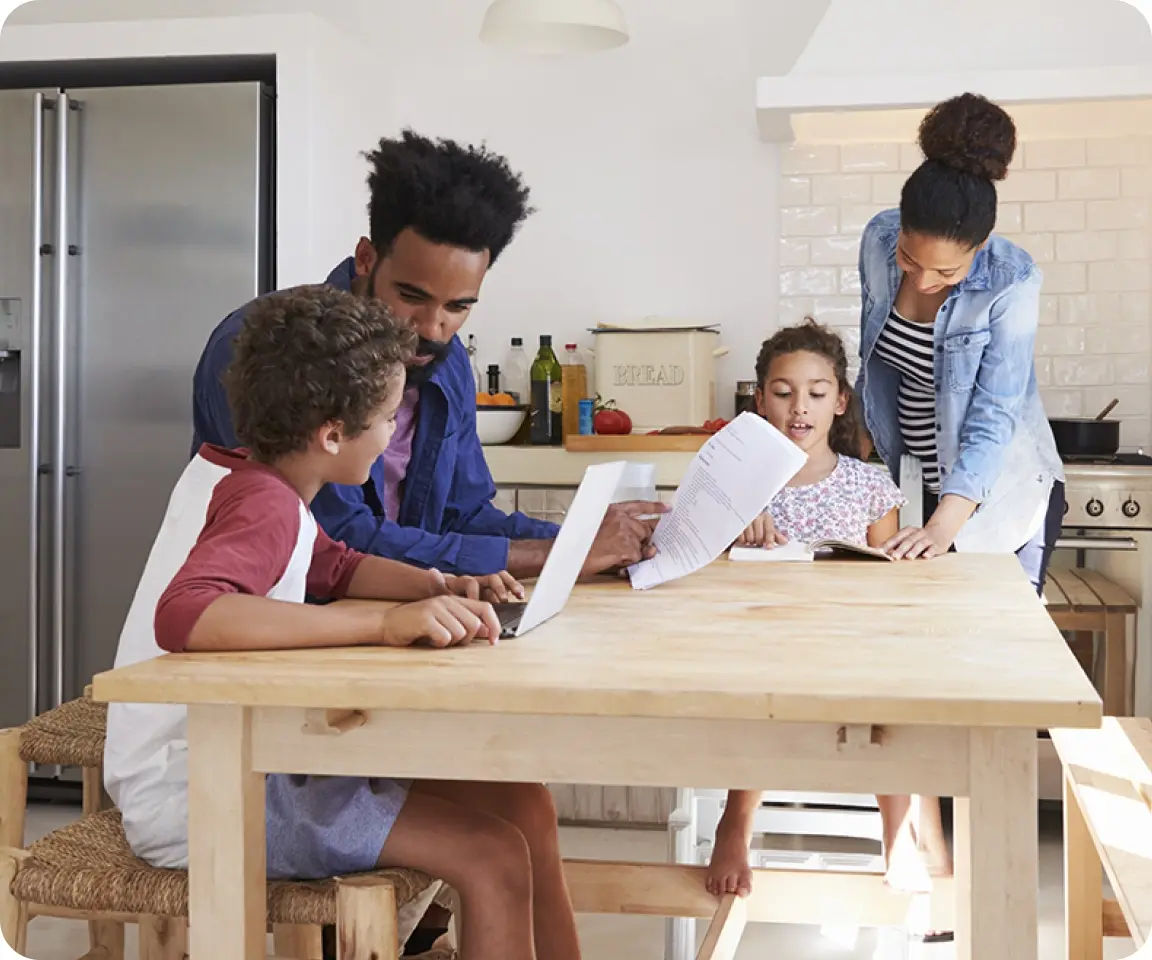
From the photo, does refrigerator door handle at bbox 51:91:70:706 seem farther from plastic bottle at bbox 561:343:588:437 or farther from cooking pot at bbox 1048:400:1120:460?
cooking pot at bbox 1048:400:1120:460

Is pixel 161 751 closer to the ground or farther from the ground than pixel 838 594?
closer to the ground

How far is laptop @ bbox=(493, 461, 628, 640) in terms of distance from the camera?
1512 mm

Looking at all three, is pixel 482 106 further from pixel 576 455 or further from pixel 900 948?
pixel 900 948

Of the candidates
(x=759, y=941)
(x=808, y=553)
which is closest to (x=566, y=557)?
(x=808, y=553)

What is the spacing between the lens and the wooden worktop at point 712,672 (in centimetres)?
123

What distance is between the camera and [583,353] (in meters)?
4.31

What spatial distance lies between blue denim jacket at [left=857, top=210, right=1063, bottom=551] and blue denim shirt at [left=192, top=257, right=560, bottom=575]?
89cm

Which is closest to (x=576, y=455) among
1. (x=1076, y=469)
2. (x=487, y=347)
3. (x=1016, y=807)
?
(x=487, y=347)

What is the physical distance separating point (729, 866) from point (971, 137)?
1.37 meters

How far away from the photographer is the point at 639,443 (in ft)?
12.1

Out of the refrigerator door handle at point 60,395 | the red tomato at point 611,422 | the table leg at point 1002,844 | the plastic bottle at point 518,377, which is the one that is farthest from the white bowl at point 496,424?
the table leg at point 1002,844

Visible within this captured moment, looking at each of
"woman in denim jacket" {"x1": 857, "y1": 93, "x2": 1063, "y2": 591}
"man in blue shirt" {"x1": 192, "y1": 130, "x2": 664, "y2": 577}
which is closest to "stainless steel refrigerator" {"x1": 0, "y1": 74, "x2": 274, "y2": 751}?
"man in blue shirt" {"x1": 192, "y1": 130, "x2": 664, "y2": 577}

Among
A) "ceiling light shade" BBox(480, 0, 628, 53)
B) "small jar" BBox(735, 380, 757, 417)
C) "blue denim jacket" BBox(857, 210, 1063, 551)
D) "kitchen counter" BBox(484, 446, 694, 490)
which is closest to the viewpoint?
"blue denim jacket" BBox(857, 210, 1063, 551)

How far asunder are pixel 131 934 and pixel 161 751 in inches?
62.9
